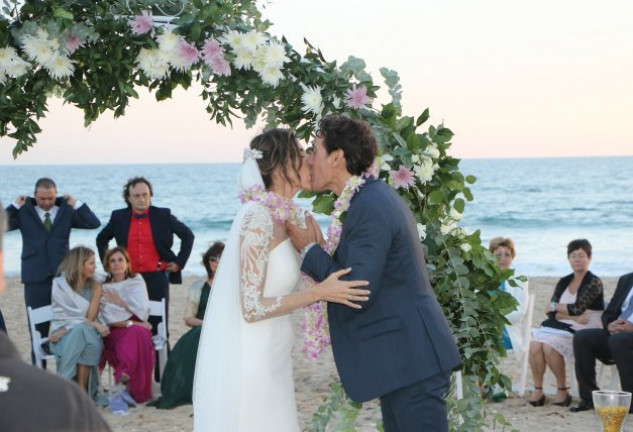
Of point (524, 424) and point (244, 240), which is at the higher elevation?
point (244, 240)

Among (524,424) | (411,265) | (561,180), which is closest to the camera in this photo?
(411,265)

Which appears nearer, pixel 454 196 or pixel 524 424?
pixel 454 196

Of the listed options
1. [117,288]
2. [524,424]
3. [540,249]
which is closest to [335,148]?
[524,424]

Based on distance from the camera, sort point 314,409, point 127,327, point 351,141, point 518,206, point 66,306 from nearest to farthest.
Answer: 1. point 351,141
2. point 314,409
3. point 66,306
4. point 127,327
5. point 518,206

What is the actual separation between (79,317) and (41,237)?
3.05 ft

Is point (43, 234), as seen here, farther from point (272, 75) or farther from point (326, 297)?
point (326, 297)

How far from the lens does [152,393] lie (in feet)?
28.9

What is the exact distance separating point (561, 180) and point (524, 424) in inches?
1926

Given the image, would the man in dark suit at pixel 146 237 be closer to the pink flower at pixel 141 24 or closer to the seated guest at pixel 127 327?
the seated guest at pixel 127 327

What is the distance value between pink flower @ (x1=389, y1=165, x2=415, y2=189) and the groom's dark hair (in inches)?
37.6

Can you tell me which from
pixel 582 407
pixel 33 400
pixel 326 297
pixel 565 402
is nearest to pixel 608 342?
pixel 582 407

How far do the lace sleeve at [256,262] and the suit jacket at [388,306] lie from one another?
445mm

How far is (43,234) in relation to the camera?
9.03m

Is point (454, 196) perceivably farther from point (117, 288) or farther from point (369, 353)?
point (117, 288)
